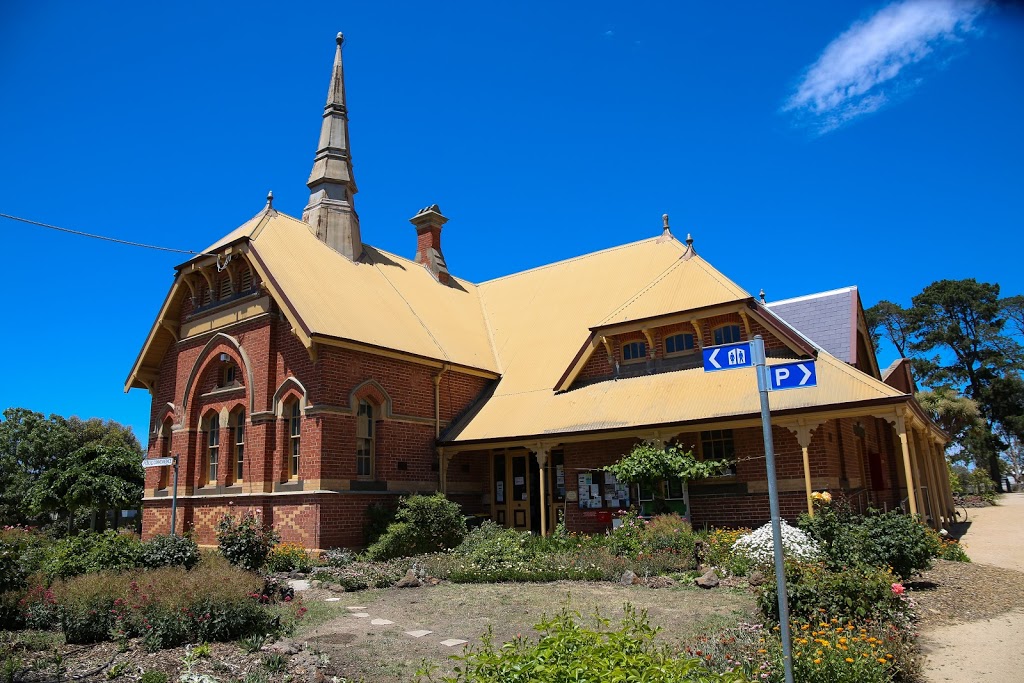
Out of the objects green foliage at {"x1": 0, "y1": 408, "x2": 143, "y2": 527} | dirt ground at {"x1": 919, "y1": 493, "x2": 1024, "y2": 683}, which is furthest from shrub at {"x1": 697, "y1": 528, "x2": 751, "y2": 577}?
green foliage at {"x1": 0, "y1": 408, "x2": 143, "y2": 527}

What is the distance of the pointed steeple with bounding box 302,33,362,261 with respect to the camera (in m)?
24.2

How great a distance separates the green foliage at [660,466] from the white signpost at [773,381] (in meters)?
10.5

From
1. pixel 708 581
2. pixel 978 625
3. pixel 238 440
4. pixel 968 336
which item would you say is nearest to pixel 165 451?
pixel 238 440

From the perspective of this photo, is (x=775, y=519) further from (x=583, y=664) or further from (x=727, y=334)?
(x=727, y=334)

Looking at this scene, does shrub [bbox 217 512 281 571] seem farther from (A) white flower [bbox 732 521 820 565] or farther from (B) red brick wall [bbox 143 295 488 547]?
(A) white flower [bbox 732 521 820 565]

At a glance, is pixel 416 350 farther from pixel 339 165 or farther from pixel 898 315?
pixel 898 315

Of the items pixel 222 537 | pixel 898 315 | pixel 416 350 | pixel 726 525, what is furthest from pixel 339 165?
pixel 898 315

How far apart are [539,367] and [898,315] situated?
46272mm

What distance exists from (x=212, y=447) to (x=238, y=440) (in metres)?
1.14

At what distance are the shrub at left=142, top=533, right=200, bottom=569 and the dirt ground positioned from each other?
35.9ft

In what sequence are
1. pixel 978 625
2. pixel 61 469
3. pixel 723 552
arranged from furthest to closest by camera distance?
pixel 61 469 < pixel 723 552 < pixel 978 625

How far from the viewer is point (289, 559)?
1540cm

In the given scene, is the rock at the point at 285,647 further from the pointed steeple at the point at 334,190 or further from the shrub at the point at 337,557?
the pointed steeple at the point at 334,190

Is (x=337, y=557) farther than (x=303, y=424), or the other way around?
(x=303, y=424)
